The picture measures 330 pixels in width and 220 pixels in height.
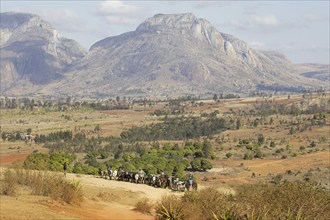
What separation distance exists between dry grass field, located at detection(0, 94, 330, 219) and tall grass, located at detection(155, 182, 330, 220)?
4.20m

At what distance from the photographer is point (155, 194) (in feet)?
124

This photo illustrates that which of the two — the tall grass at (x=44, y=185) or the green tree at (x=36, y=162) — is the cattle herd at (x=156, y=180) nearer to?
the green tree at (x=36, y=162)

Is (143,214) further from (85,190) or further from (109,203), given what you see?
(85,190)

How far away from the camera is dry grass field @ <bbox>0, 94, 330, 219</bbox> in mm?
28766

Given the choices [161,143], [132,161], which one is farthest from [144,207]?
[161,143]

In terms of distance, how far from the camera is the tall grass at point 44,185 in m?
29.6

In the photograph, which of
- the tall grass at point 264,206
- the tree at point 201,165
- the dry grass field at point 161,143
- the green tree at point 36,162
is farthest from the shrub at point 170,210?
the tree at point 201,165

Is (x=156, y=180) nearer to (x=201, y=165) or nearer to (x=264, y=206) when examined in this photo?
(x=264, y=206)

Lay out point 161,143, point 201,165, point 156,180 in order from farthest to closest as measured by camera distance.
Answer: point 161,143
point 201,165
point 156,180

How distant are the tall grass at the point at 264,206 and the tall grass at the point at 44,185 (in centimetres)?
565

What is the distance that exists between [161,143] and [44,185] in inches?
2522

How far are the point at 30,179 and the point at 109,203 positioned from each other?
217 inches

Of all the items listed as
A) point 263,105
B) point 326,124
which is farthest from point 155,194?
point 263,105

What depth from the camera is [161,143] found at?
9588 centimetres
